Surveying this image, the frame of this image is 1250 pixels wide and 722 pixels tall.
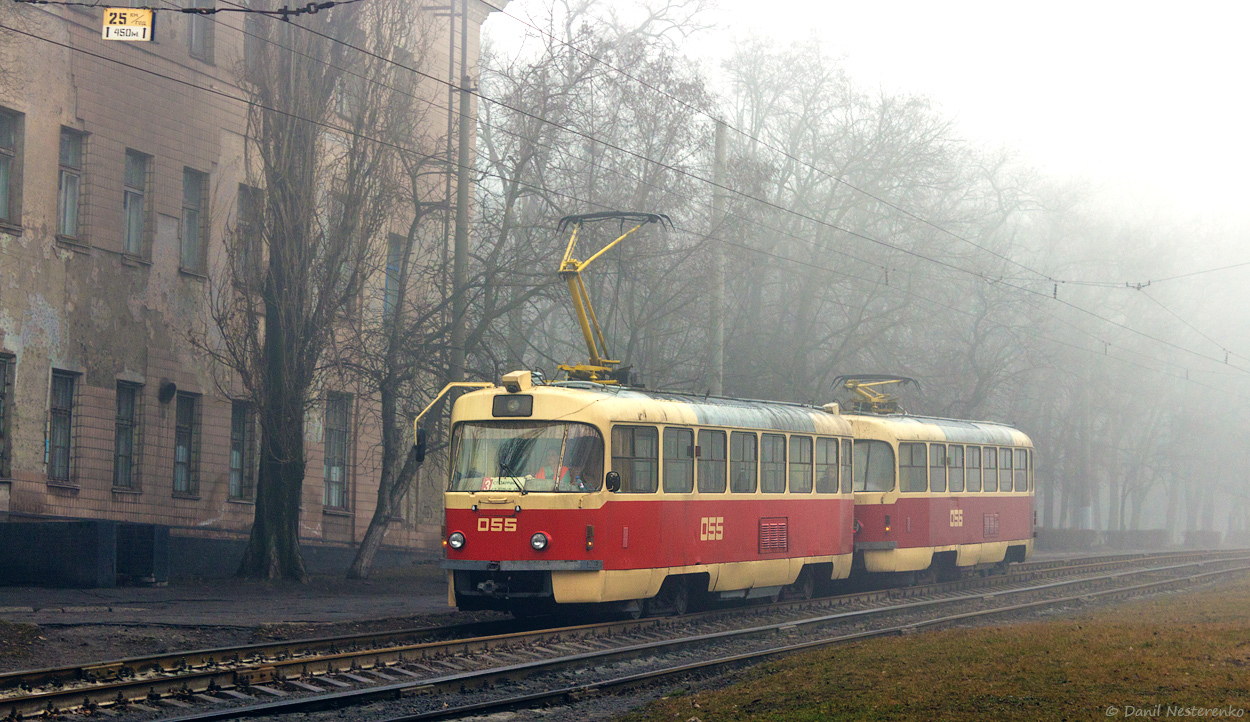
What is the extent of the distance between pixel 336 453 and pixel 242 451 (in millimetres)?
3216

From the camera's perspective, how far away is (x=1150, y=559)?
37.3 metres

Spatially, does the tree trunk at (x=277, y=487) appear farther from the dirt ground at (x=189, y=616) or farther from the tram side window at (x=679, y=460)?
the tram side window at (x=679, y=460)

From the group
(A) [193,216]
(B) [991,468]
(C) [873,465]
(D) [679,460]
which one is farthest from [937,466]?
(A) [193,216]

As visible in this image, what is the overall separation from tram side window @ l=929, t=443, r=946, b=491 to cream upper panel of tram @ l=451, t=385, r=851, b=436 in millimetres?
5221

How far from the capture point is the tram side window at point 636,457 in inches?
626

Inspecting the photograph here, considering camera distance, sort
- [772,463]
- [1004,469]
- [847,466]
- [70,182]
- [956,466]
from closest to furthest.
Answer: [772,463]
[847,466]
[70,182]
[956,466]
[1004,469]

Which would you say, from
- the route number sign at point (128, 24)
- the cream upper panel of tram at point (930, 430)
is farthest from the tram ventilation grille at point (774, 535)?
the route number sign at point (128, 24)

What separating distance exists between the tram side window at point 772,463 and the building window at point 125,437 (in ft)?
40.4

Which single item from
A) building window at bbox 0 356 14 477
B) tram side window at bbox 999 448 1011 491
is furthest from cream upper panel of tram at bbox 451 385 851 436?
building window at bbox 0 356 14 477

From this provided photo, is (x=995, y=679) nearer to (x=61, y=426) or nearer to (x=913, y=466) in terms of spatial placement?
(x=913, y=466)

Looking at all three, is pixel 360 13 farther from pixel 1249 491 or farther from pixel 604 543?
pixel 1249 491

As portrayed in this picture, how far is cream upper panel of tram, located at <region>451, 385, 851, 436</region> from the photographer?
1563cm

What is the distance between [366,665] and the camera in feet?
40.4

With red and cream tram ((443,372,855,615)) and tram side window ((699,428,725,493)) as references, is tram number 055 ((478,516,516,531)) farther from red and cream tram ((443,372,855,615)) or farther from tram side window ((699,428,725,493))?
tram side window ((699,428,725,493))
